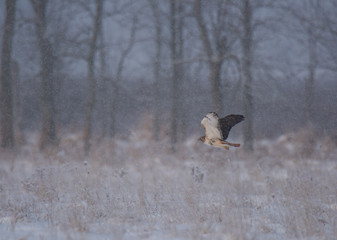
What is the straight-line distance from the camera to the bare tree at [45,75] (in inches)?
383

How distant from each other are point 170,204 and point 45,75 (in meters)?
7.05

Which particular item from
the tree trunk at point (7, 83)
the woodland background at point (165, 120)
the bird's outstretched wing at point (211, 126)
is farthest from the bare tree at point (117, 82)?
the bird's outstretched wing at point (211, 126)

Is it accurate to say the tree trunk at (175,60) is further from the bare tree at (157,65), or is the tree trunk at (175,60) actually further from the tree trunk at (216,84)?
the tree trunk at (216,84)

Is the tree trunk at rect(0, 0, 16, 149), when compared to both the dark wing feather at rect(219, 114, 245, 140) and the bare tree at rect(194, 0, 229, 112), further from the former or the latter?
the dark wing feather at rect(219, 114, 245, 140)

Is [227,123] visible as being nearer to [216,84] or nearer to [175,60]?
[216,84]

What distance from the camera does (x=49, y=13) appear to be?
411 inches

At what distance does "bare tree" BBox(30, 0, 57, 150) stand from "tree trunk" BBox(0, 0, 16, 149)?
712 millimetres

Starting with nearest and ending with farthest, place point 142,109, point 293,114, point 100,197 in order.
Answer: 1. point 100,197
2. point 293,114
3. point 142,109

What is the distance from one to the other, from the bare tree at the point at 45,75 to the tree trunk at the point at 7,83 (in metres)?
0.71

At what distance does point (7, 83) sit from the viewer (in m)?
9.83

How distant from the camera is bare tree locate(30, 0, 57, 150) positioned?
973 cm

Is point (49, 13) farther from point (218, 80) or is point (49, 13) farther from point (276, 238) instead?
point (276, 238)

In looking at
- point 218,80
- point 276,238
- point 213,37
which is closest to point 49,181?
point 276,238

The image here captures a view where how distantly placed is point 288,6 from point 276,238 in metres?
7.72
